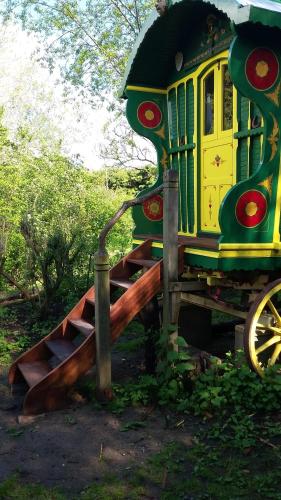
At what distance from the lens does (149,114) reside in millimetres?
6207

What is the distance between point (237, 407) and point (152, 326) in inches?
58.5

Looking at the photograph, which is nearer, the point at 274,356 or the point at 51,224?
the point at 274,356

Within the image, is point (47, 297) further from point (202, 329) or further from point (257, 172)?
point (257, 172)

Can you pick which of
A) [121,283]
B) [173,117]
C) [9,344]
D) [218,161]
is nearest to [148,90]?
[173,117]

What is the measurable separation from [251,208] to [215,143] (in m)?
1.40

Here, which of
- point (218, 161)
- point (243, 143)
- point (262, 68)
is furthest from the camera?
point (218, 161)

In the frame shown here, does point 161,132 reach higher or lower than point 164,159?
higher

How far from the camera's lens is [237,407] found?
13.2ft

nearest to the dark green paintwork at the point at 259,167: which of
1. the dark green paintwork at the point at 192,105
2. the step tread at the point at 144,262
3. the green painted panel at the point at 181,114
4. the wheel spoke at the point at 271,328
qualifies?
the dark green paintwork at the point at 192,105

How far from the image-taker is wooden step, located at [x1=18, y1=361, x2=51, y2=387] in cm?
451

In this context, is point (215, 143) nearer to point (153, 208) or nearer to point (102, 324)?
point (153, 208)

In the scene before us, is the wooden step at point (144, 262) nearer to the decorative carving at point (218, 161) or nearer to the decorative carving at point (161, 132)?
the decorative carving at point (218, 161)

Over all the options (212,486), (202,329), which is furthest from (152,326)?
(212,486)

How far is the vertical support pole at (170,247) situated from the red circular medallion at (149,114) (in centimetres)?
186
